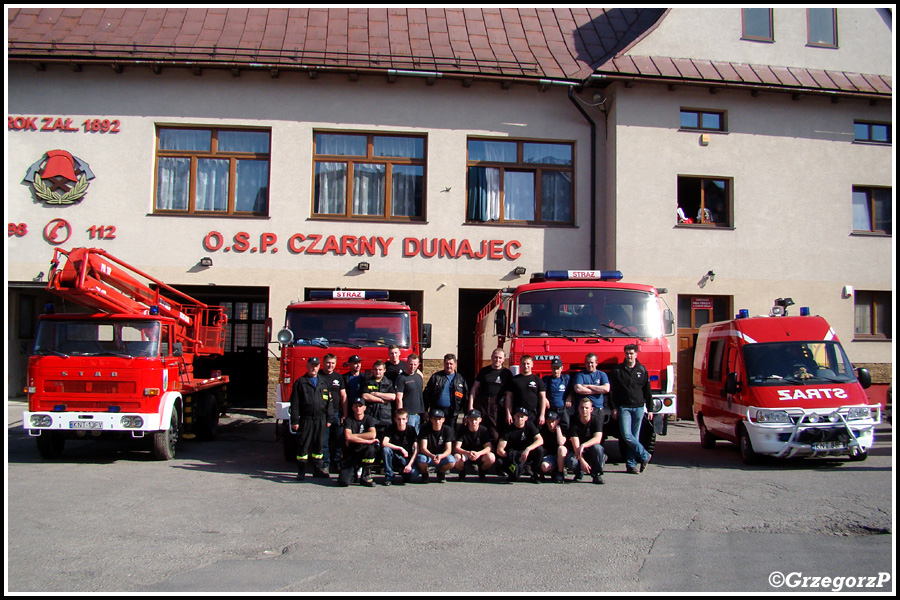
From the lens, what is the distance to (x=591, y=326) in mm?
9875

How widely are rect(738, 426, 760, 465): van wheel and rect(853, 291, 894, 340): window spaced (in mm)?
8651

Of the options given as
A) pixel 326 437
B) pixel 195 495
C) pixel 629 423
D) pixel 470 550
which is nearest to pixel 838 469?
pixel 629 423

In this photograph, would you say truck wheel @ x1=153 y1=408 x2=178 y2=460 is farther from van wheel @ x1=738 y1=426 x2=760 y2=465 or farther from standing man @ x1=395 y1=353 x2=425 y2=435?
van wheel @ x1=738 y1=426 x2=760 y2=465

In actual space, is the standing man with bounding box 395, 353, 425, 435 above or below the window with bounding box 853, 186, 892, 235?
below

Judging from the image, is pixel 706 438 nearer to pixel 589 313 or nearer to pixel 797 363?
pixel 797 363

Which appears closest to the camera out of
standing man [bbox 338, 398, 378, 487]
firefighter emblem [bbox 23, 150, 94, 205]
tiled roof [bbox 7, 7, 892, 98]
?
standing man [bbox 338, 398, 378, 487]

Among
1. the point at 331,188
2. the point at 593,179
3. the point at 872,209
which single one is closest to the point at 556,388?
the point at 593,179

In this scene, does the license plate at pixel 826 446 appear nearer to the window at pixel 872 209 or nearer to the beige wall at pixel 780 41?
the window at pixel 872 209

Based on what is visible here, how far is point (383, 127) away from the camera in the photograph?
53.6ft

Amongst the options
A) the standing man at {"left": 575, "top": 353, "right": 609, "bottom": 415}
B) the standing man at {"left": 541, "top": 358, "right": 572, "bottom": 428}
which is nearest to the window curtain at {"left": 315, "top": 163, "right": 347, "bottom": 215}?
the standing man at {"left": 541, "top": 358, "right": 572, "bottom": 428}

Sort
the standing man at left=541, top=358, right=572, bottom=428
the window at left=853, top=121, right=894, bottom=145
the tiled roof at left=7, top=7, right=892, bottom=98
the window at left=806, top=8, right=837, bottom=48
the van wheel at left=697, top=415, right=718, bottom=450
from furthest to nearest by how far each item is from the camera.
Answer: the window at left=853, top=121, right=894, bottom=145
the window at left=806, top=8, right=837, bottom=48
the tiled roof at left=7, top=7, right=892, bottom=98
the van wheel at left=697, top=415, right=718, bottom=450
the standing man at left=541, top=358, right=572, bottom=428

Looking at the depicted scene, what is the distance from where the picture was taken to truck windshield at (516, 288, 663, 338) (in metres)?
9.87

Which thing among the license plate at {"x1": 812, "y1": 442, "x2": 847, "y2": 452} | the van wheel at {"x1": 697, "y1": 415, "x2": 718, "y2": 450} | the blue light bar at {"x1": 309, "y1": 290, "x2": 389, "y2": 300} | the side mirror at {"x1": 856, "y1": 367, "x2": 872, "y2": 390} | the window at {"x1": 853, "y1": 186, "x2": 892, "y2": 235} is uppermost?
the window at {"x1": 853, "y1": 186, "x2": 892, "y2": 235}

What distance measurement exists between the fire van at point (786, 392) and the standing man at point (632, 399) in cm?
182
